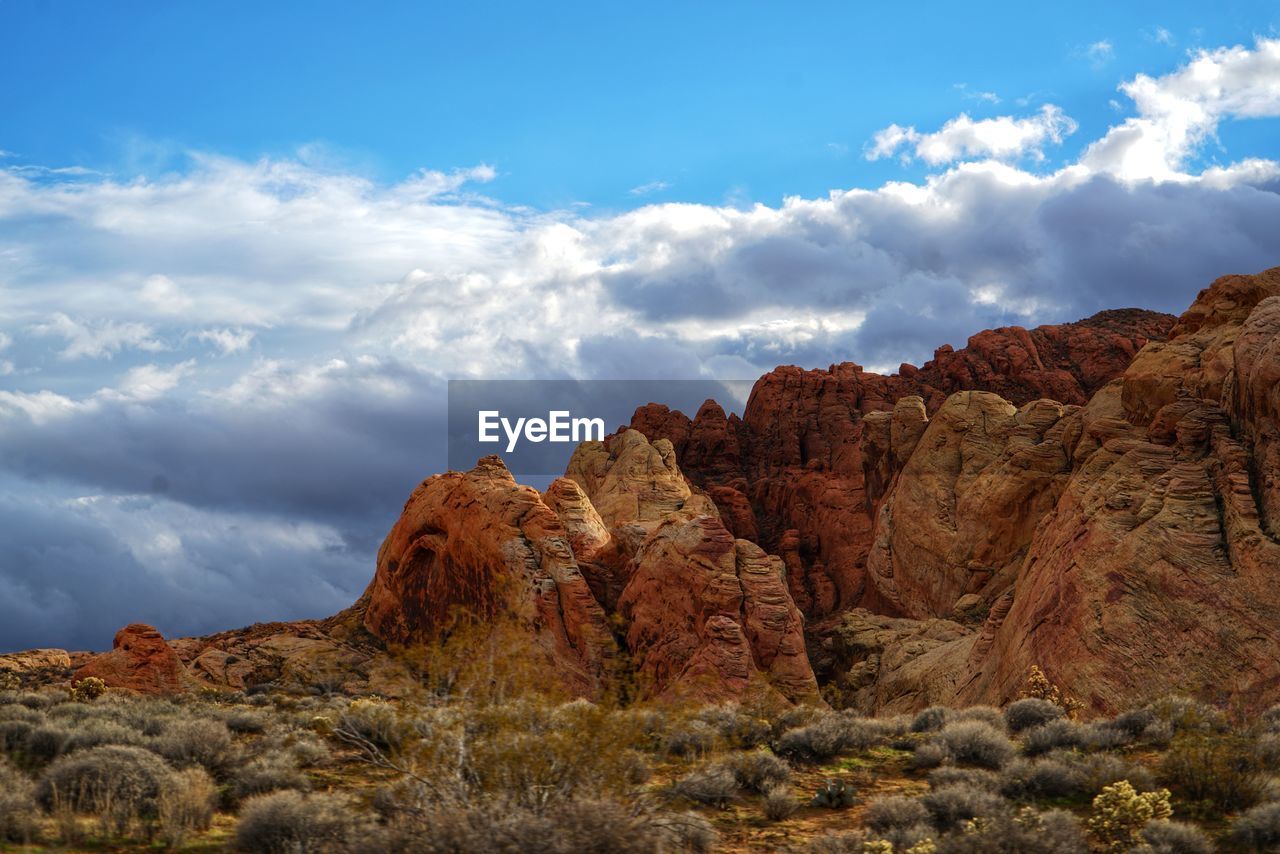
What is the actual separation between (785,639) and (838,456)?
1861 inches

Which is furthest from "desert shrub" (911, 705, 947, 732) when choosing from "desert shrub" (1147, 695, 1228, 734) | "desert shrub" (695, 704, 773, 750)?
"desert shrub" (1147, 695, 1228, 734)

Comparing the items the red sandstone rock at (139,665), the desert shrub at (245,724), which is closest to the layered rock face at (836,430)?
the red sandstone rock at (139,665)

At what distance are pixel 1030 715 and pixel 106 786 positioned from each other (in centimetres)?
1724

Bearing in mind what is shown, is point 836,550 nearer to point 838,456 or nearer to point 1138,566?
point 838,456

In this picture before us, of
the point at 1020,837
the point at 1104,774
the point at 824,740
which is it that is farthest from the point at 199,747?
the point at 1104,774

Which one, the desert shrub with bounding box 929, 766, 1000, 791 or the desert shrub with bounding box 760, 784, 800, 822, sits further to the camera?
the desert shrub with bounding box 929, 766, 1000, 791

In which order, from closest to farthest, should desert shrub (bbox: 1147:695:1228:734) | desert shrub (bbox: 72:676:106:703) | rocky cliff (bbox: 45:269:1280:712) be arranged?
1. desert shrub (bbox: 1147:695:1228:734)
2. rocky cliff (bbox: 45:269:1280:712)
3. desert shrub (bbox: 72:676:106:703)

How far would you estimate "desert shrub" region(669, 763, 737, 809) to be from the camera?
16062mm

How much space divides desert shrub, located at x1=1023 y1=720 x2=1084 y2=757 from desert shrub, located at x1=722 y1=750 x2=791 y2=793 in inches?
186

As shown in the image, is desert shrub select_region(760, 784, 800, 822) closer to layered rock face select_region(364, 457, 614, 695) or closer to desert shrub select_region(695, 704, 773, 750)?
desert shrub select_region(695, 704, 773, 750)

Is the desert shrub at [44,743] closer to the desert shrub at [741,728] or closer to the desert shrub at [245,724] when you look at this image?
the desert shrub at [245,724]

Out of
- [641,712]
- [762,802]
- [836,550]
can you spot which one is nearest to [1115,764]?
[762,802]

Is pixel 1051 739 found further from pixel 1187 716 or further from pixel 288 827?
pixel 288 827

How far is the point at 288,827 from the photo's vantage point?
12.9 metres
